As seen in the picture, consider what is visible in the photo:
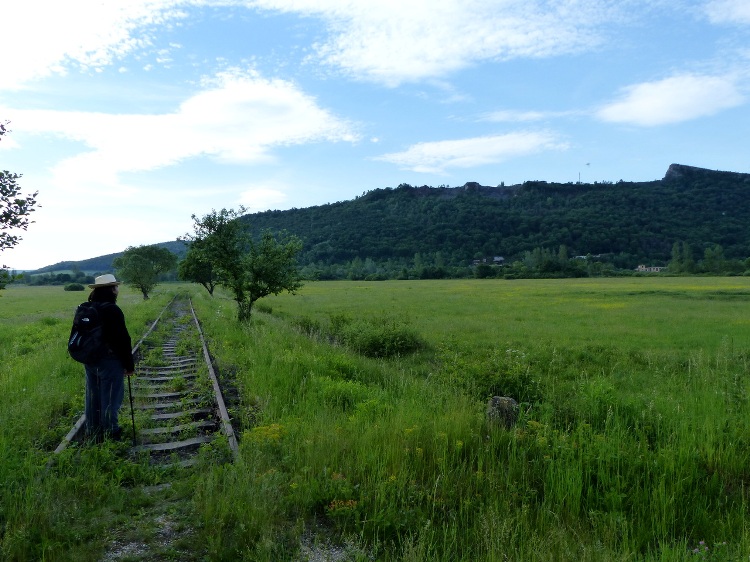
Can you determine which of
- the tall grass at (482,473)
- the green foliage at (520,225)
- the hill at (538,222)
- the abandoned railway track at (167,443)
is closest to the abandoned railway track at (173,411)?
the abandoned railway track at (167,443)

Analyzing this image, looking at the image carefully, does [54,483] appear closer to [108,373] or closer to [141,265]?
[108,373]

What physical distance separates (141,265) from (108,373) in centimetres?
5377

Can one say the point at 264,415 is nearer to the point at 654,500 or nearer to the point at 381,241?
the point at 654,500

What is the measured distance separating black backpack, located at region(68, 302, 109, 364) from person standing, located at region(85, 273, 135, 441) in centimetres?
6

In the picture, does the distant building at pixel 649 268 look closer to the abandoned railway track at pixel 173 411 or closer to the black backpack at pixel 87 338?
the abandoned railway track at pixel 173 411

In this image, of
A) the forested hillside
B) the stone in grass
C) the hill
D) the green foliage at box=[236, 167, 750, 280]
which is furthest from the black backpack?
the forested hillside

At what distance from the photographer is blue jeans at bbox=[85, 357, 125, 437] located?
20.4 ft

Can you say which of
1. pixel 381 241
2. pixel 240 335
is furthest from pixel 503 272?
pixel 240 335

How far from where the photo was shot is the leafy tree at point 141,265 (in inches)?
2142

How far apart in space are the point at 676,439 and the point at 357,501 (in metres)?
4.00

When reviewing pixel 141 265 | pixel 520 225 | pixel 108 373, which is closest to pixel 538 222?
pixel 520 225

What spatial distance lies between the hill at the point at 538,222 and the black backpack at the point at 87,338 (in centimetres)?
10550

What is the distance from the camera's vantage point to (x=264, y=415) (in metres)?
6.69

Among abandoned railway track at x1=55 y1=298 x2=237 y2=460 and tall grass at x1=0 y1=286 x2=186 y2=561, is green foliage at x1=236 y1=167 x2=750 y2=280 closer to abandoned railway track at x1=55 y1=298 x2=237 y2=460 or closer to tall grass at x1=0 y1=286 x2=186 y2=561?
abandoned railway track at x1=55 y1=298 x2=237 y2=460
